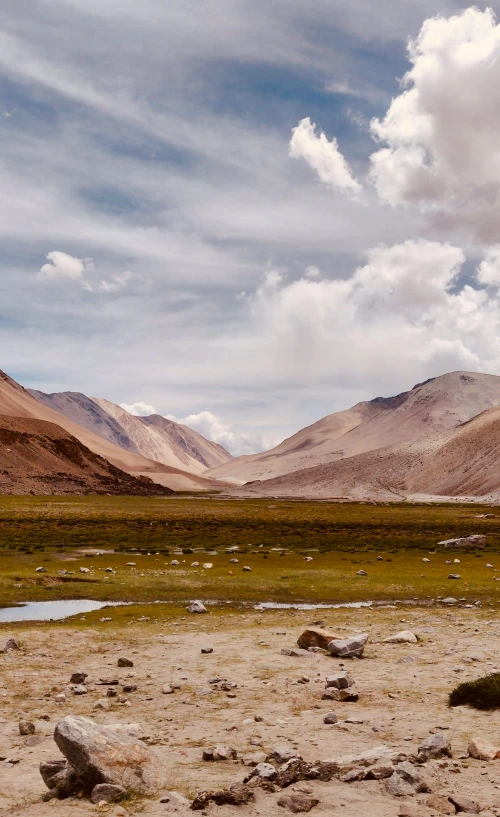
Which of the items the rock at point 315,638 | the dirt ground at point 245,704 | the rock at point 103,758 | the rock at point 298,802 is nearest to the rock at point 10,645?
the dirt ground at point 245,704

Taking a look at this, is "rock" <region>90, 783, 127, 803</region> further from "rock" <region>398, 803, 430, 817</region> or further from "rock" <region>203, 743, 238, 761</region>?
"rock" <region>398, 803, 430, 817</region>

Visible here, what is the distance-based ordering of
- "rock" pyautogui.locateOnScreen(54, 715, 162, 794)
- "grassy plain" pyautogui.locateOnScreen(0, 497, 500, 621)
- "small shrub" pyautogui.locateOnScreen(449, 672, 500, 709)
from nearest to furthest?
"rock" pyautogui.locateOnScreen(54, 715, 162, 794), "small shrub" pyautogui.locateOnScreen(449, 672, 500, 709), "grassy plain" pyautogui.locateOnScreen(0, 497, 500, 621)

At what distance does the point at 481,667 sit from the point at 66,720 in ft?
37.4

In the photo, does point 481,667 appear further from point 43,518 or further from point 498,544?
point 43,518

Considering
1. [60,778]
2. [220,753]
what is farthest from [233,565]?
[60,778]

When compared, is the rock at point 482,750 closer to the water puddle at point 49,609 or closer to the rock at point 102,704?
the rock at point 102,704

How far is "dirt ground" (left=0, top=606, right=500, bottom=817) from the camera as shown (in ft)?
30.0

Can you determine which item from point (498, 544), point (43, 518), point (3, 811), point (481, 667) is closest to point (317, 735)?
point (3, 811)

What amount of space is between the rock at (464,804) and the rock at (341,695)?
221 inches

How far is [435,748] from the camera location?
10.3 m

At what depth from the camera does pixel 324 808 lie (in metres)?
8.55

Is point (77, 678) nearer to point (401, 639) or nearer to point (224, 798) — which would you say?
point (224, 798)

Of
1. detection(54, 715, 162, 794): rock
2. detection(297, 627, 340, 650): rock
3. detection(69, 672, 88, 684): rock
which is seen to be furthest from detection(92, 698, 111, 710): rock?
detection(297, 627, 340, 650): rock

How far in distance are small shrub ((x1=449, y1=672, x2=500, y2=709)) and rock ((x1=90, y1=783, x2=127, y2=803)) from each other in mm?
7485
